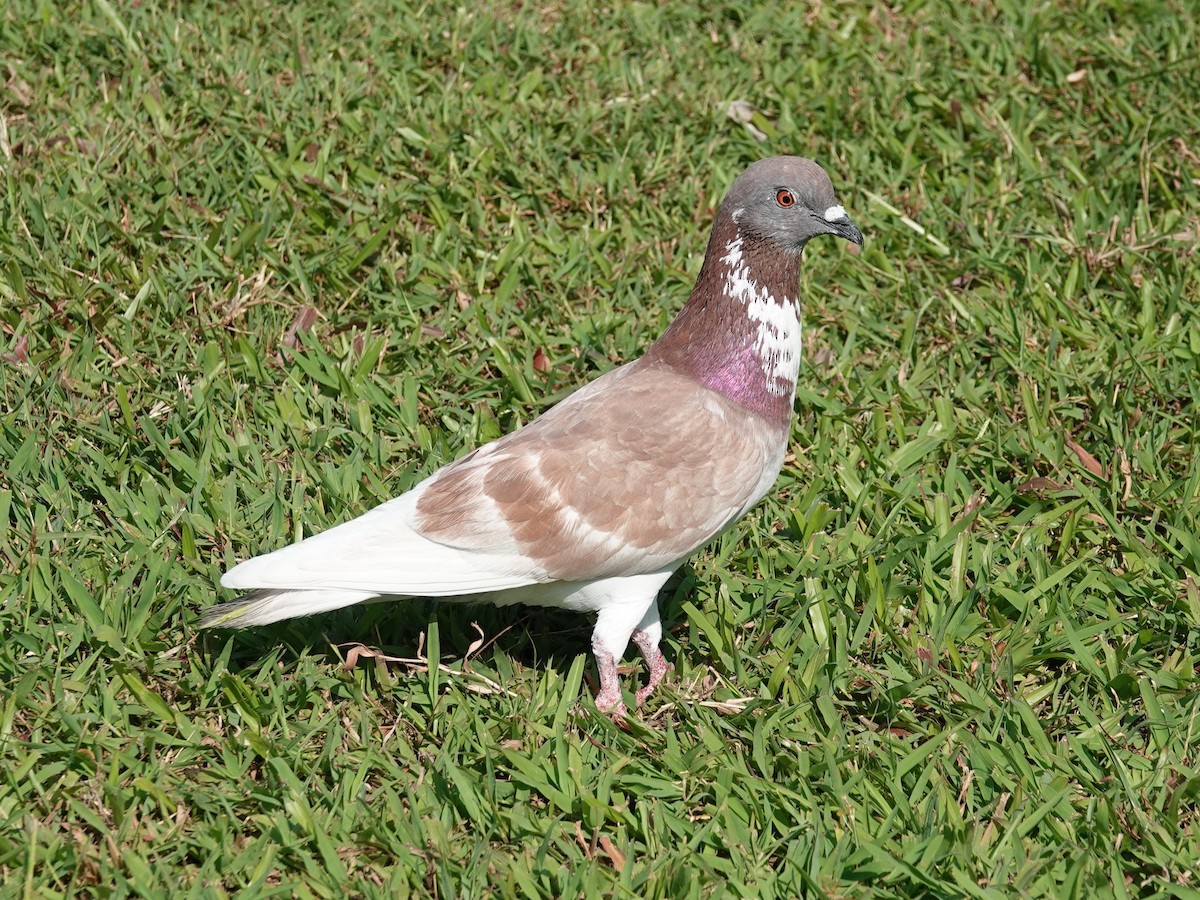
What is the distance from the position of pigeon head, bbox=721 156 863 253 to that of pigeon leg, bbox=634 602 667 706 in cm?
122

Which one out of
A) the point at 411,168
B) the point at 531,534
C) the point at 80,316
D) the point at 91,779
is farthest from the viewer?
the point at 411,168

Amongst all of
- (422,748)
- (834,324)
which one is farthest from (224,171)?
(422,748)

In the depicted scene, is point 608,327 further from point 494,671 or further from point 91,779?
point 91,779

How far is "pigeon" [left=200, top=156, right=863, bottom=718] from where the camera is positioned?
3.72m

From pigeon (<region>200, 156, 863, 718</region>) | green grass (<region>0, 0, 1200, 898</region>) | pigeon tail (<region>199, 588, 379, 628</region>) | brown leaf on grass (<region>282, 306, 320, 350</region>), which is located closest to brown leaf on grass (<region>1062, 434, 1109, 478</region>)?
green grass (<region>0, 0, 1200, 898</region>)

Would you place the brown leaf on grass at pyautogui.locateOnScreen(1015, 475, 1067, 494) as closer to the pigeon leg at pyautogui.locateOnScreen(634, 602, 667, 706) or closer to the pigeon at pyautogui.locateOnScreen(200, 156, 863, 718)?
the pigeon at pyautogui.locateOnScreen(200, 156, 863, 718)

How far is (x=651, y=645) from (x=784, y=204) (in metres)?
1.43

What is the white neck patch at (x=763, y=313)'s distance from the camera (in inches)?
159

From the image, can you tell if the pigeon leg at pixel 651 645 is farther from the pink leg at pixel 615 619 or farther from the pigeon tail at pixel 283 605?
the pigeon tail at pixel 283 605

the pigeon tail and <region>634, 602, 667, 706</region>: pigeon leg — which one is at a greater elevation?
the pigeon tail

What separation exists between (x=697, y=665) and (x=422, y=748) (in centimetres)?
97

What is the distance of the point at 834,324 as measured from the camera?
5.58 meters

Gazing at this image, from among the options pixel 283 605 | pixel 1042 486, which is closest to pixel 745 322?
pixel 1042 486

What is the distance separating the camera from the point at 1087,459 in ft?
16.0
